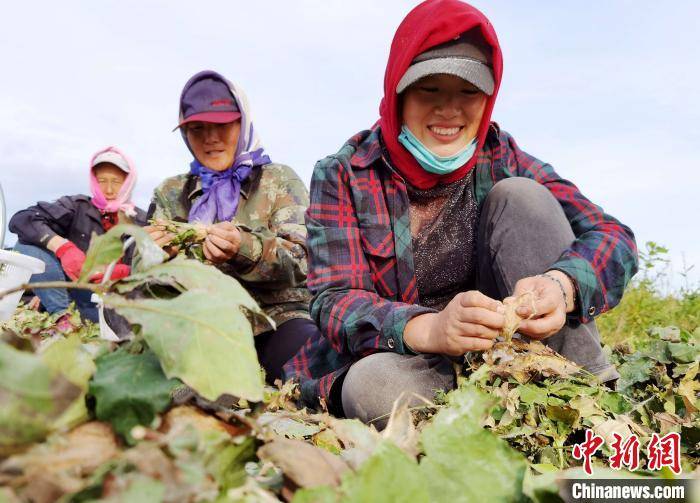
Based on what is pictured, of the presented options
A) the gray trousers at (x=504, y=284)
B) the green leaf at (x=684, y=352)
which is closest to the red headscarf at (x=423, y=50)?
the gray trousers at (x=504, y=284)

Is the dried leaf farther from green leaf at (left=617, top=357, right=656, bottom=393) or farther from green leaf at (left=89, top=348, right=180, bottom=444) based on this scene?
green leaf at (left=617, top=357, right=656, bottom=393)

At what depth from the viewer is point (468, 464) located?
671 mm

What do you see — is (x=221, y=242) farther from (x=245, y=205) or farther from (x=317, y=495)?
(x=317, y=495)

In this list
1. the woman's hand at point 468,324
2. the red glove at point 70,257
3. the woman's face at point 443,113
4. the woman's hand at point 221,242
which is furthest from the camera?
the red glove at point 70,257

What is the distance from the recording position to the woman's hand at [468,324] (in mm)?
1622

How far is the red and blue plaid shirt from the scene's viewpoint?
2.07m

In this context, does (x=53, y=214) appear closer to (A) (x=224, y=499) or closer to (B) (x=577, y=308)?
(B) (x=577, y=308)

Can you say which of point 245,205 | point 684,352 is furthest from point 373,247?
point 245,205

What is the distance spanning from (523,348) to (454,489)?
1.11 meters

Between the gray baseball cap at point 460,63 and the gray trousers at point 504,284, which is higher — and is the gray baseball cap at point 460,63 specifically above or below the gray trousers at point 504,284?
above

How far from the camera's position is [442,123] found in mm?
2266

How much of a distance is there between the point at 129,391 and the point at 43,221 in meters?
6.01

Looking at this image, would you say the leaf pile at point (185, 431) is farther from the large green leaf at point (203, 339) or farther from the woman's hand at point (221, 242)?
the woman's hand at point (221, 242)

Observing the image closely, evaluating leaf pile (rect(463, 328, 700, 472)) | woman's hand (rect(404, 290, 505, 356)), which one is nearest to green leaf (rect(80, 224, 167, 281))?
leaf pile (rect(463, 328, 700, 472))
